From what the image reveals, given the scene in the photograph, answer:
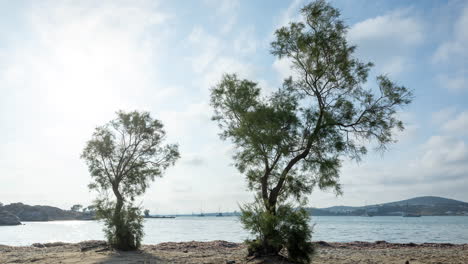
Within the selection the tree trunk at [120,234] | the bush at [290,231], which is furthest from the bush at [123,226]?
the bush at [290,231]

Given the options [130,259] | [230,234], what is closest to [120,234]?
[130,259]

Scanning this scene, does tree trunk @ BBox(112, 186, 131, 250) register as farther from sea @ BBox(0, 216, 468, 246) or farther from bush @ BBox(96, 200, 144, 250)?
sea @ BBox(0, 216, 468, 246)

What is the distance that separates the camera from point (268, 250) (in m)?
15.5

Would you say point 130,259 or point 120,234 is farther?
point 120,234

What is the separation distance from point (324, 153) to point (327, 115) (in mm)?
2056

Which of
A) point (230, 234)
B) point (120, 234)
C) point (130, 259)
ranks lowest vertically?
point (230, 234)

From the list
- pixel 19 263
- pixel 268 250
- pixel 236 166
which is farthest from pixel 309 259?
pixel 19 263

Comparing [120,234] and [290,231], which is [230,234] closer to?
[120,234]

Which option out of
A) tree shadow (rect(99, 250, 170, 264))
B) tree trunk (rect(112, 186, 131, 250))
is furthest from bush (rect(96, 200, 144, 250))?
tree shadow (rect(99, 250, 170, 264))

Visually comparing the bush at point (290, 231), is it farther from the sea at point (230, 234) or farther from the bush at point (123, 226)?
the bush at point (123, 226)

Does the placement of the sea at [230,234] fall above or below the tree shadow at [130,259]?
below

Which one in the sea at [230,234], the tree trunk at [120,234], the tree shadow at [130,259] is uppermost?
the tree trunk at [120,234]

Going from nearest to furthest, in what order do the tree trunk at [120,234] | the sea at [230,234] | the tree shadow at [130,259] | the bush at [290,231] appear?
the bush at [290,231] → the tree shadow at [130,259] → the tree trunk at [120,234] → the sea at [230,234]

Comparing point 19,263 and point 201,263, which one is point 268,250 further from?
point 19,263
